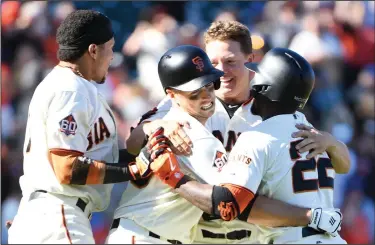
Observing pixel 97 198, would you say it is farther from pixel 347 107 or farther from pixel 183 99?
pixel 347 107

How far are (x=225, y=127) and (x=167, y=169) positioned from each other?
1.02 m

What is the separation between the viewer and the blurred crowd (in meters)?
10.6

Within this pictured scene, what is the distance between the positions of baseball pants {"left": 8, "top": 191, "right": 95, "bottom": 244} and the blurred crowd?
476 centimetres

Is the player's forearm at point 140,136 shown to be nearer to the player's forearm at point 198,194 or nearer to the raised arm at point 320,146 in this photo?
the player's forearm at point 198,194

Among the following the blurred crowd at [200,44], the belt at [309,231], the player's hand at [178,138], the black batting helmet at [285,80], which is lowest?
the blurred crowd at [200,44]

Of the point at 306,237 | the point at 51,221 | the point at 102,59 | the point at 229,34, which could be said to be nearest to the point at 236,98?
the point at 229,34

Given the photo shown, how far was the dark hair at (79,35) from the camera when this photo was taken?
17.9ft

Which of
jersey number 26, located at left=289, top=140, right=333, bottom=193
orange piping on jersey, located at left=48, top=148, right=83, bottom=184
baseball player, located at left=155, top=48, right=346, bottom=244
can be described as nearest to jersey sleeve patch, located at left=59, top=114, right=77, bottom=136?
orange piping on jersey, located at left=48, top=148, right=83, bottom=184

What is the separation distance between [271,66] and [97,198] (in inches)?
58.3

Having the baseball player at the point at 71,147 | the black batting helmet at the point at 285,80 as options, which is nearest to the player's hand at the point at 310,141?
the black batting helmet at the point at 285,80

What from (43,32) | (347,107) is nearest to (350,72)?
(347,107)

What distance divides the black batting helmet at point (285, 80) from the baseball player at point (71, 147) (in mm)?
1030

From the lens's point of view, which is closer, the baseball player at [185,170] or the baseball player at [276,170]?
the baseball player at [276,170]

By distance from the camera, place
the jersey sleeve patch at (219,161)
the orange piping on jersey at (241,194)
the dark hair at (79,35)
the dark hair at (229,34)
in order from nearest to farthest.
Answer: the orange piping on jersey at (241,194), the jersey sleeve patch at (219,161), the dark hair at (79,35), the dark hair at (229,34)
